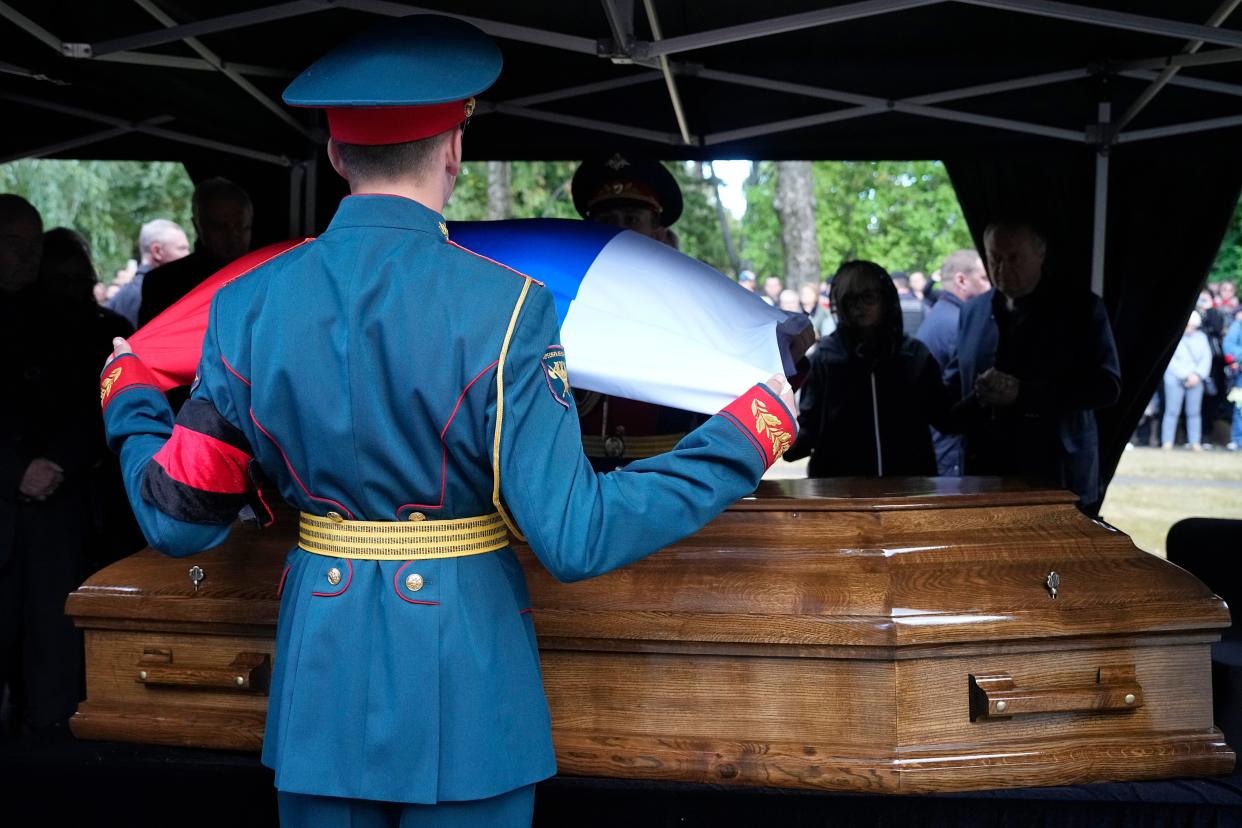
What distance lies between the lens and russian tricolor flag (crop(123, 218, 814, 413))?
6.88 ft

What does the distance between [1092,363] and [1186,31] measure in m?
1.30

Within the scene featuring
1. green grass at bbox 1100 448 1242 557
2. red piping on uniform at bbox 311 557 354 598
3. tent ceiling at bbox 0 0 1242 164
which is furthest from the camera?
green grass at bbox 1100 448 1242 557

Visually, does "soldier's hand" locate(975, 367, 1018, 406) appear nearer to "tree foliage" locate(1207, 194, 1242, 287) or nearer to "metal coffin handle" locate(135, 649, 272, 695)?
"metal coffin handle" locate(135, 649, 272, 695)

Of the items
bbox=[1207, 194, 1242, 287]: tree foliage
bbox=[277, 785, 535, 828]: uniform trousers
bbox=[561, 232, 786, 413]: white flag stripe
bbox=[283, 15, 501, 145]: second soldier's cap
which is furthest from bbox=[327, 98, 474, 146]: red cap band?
bbox=[1207, 194, 1242, 287]: tree foliage

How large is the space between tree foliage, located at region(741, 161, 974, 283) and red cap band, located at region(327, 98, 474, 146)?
57.6ft

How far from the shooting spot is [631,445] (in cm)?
→ 308

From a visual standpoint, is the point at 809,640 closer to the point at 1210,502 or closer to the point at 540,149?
the point at 540,149

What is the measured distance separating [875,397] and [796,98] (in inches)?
44.4

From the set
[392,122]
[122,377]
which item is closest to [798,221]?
[122,377]

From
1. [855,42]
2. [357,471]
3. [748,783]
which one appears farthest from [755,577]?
[855,42]

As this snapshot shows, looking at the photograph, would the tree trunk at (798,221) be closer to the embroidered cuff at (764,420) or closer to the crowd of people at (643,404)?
the crowd of people at (643,404)

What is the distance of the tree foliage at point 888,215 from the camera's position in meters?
18.8

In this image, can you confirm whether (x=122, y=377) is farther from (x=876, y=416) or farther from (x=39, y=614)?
(x=876, y=416)

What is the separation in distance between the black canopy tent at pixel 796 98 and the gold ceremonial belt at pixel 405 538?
1.87 meters
